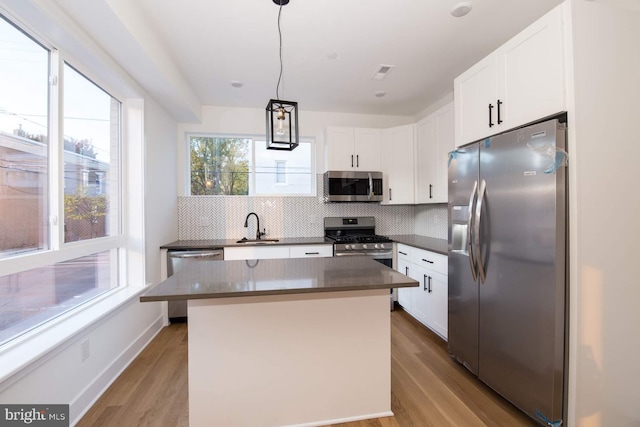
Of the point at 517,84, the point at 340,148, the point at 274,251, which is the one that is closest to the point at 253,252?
the point at 274,251

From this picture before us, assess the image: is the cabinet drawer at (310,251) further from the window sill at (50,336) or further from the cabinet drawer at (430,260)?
the window sill at (50,336)

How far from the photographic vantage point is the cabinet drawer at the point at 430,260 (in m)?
2.72

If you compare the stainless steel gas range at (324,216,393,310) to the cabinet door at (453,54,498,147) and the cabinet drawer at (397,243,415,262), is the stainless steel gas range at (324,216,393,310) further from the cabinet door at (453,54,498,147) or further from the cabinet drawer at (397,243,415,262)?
the cabinet door at (453,54,498,147)

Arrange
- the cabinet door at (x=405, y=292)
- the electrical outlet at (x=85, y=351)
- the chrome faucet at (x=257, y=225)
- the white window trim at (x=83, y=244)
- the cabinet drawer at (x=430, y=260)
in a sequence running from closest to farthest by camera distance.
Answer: the white window trim at (x=83, y=244), the electrical outlet at (x=85, y=351), the cabinet drawer at (x=430, y=260), the cabinet door at (x=405, y=292), the chrome faucet at (x=257, y=225)

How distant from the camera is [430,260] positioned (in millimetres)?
2967

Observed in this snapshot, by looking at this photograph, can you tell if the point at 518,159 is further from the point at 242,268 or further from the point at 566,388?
the point at 242,268

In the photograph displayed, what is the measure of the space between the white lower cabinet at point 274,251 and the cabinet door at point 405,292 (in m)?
0.94

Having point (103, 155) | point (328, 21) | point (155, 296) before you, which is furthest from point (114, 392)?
point (328, 21)

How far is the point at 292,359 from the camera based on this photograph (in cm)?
168

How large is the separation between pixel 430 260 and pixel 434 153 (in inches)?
50.0

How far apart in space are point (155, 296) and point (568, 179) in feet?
7.24

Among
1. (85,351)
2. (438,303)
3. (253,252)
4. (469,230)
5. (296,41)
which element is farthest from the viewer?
(253,252)

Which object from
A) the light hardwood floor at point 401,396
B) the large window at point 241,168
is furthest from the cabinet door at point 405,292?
the large window at point 241,168

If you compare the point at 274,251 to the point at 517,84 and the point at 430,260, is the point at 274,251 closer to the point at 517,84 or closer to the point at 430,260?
the point at 430,260
